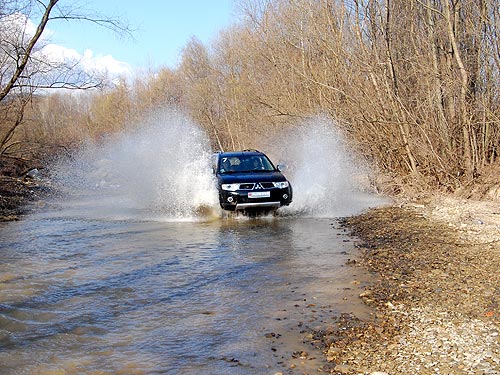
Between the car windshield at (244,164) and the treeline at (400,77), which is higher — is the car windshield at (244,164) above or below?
below

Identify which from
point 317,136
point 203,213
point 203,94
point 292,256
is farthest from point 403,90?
point 203,94

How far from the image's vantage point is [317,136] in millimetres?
20828

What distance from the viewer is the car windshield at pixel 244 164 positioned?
42.7 feet

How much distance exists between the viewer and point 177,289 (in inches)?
265

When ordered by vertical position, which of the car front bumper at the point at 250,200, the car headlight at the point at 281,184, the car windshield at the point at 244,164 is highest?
the car windshield at the point at 244,164

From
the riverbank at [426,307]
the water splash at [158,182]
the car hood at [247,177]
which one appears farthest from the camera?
the water splash at [158,182]

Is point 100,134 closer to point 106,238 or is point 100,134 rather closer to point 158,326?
point 106,238

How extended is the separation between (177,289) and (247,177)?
5.65m

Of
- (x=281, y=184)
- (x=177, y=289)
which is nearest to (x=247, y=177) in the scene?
(x=281, y=184)

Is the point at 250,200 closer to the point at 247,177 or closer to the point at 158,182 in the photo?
the point at 247,177

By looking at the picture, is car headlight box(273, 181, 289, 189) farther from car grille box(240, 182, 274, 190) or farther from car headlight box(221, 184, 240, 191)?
car headlight box(221, 184, 240, 191)

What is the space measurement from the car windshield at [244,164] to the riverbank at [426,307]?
384 cm

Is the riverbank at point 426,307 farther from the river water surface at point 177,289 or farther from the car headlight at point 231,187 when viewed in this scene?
the car headlight at point 231,187

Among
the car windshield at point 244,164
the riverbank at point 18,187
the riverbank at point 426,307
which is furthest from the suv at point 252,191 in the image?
the riverbank at point 18,187
